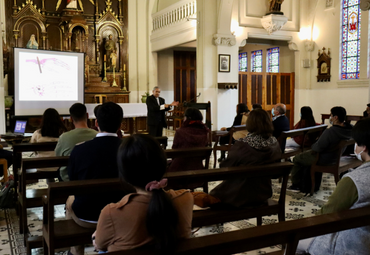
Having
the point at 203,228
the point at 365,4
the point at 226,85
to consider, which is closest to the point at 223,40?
the point at 226,85

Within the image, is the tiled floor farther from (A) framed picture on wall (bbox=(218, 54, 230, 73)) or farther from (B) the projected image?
(B) the projected image

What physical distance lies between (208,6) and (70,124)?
16.5ft

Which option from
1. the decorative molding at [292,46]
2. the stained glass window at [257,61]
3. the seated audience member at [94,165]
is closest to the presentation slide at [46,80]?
the decorative molding at [292,46]

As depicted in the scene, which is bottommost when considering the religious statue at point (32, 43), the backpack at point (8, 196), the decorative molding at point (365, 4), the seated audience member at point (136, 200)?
the backpack at point (8, 196)

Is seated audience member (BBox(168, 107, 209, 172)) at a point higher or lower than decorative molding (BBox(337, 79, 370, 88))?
lower

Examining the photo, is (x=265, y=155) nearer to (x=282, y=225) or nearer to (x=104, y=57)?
(x=282, y=225)

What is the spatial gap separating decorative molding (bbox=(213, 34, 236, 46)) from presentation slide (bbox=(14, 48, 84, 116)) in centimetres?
378

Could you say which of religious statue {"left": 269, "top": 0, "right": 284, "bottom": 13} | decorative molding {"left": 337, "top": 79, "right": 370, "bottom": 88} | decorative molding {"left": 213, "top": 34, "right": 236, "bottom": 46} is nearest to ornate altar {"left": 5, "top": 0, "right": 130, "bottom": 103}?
decorative molding {"left": 213, "top": 34, "right": 236, "bottom": 46}

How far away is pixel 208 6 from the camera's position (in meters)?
10.7

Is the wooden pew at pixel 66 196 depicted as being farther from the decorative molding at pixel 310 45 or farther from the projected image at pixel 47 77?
the decorative molding at pixel 310 45

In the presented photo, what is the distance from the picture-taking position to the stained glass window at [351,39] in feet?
34.8

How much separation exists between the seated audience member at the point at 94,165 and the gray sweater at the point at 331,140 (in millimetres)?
3073

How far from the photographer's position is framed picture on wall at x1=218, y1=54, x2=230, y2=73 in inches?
428

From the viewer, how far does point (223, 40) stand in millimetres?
10836
